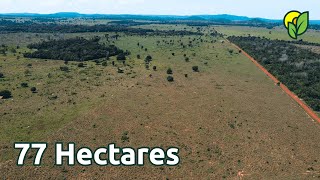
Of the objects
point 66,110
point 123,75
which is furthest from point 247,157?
point 123,75

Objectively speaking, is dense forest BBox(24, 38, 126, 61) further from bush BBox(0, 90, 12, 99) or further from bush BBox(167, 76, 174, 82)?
bush BBox(0, 90, 12, 99)

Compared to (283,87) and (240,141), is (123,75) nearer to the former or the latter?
(283,87)

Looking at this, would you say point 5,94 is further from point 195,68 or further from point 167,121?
point 195,68

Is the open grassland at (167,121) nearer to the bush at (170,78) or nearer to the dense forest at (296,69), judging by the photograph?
the bush at (170,78)

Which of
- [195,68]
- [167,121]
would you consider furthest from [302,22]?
[195,68]

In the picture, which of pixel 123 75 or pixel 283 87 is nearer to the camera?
pixel 283 87

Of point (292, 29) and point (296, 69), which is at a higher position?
point (292, 29)

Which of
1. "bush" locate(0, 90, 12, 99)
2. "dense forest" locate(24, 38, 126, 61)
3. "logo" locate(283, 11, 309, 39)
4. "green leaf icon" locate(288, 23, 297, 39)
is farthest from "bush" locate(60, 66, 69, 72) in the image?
"green leaf icon" locate(288, 23, 297, 39)

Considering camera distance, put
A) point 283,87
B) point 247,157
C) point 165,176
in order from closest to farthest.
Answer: point 165,176, point 247,157, point 283,87
